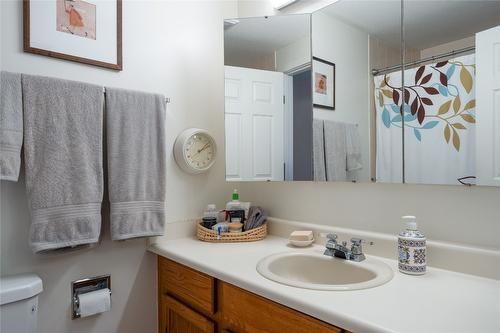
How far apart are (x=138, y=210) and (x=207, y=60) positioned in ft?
2.94

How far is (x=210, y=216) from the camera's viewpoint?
1.65m

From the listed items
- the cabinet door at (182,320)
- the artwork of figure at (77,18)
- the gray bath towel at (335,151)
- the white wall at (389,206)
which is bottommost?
the cabinet door at (182,320)

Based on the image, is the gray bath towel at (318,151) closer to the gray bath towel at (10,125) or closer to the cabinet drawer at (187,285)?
the cabinet drawer at (187,285)

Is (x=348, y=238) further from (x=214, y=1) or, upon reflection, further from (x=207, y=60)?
(x=214, y=1)

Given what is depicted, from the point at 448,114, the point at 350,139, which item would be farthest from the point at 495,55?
the point at 350,139

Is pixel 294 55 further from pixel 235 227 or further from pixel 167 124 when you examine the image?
pixel 235 227

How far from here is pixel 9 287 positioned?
110cm

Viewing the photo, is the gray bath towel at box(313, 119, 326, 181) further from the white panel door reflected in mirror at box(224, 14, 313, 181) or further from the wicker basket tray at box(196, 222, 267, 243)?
the wicker basket tray at box(196, 222, 267, 243)


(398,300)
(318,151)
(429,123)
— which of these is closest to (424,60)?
(429,123)

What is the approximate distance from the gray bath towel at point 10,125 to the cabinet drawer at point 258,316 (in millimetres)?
829

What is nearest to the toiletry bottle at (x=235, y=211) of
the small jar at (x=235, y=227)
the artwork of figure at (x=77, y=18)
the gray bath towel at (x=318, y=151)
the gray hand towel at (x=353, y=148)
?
the small jar at (x=235, y=227)

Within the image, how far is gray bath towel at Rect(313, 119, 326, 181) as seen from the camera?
144 cm

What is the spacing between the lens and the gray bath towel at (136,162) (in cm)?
135

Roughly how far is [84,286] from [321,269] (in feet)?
3.27
